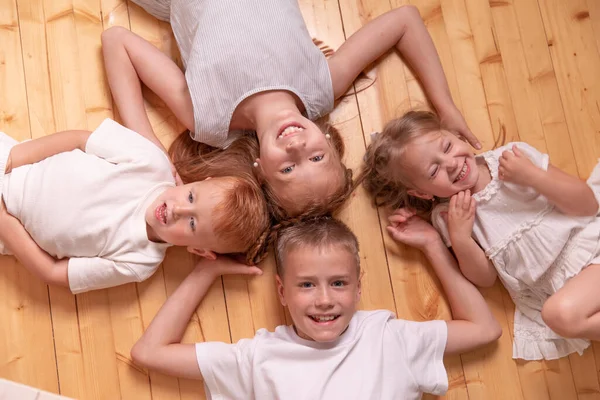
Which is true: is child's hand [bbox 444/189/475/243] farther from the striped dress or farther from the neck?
the striped dress

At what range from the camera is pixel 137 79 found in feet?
5.07

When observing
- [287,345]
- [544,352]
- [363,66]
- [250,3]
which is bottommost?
[544,352]

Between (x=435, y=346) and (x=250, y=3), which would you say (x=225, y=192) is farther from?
(x=435, y=346)

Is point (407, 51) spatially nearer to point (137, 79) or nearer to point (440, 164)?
point (440, 164)

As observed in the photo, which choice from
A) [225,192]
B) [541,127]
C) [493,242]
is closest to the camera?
[225,192]

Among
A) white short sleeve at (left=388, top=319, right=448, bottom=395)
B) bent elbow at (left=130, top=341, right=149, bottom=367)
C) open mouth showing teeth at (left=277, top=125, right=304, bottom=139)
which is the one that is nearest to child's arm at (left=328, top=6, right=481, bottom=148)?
open mouth showing teeth at (left=277, top=125, right=304, bottom=139)

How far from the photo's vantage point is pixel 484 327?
1491mm

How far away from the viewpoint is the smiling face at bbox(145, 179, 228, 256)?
138 centimetres

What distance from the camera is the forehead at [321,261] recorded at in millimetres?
1351

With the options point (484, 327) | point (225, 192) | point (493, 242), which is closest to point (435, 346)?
point (484, 327)

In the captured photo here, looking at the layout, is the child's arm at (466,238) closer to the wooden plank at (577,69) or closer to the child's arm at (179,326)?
the wooden plank at (577,69)

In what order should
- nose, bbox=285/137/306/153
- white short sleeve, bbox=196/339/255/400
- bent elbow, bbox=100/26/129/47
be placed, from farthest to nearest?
bent elbow, bbox=100/26/129/47 < white short sleeve, bbox=196/339/255/400 < nose, bbox=285/137/306/153

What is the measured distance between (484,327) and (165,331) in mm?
748

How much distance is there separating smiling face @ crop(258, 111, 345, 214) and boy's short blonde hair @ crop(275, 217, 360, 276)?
0.05 m
